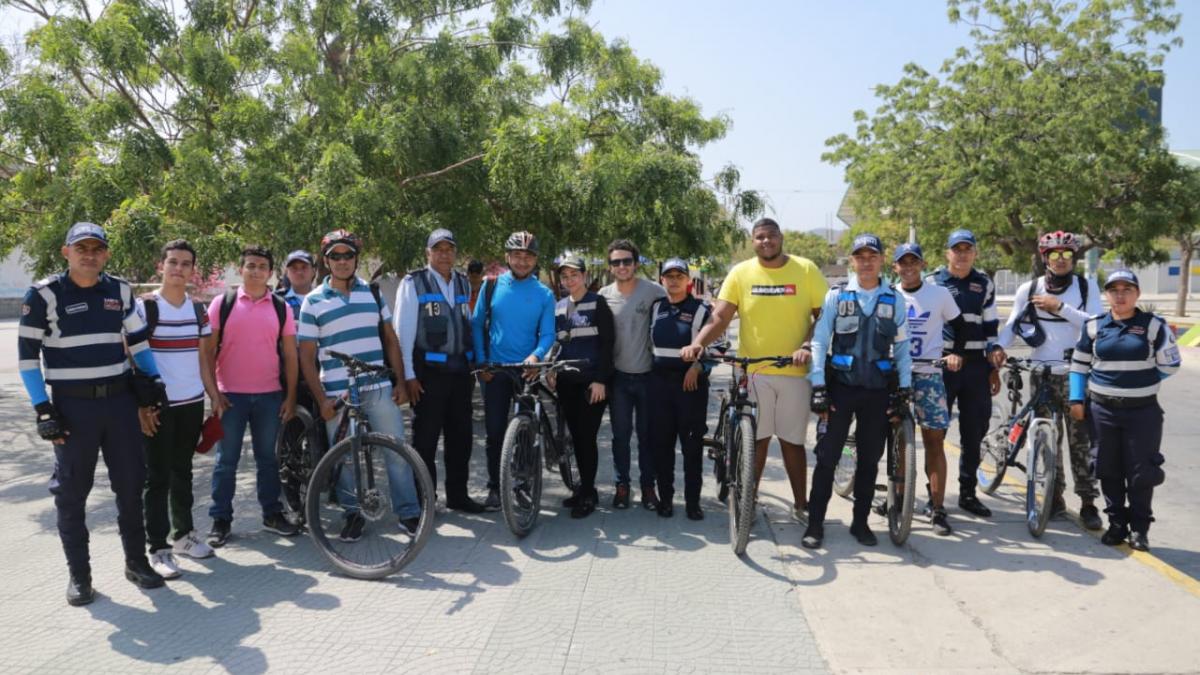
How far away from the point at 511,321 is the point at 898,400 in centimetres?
260

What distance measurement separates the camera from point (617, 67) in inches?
477

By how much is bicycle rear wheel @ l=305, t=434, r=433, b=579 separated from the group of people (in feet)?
0.17

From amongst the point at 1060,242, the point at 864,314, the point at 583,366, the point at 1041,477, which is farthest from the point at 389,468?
the point at 1060,242

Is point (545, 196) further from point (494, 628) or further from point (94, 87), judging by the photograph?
point (494, 628)

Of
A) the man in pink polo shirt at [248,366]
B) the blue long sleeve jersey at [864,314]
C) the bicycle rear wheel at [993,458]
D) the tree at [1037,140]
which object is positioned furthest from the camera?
the tree at [1037,140]

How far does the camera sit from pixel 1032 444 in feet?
18.3

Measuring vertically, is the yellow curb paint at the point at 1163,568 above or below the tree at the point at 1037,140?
below

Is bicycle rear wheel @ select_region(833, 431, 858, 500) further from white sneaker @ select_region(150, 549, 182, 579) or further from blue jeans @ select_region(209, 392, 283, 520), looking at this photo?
white sneaker @ select_region(150, 549, 182, 579)

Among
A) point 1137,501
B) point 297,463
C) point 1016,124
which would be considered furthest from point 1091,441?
point 1016,124

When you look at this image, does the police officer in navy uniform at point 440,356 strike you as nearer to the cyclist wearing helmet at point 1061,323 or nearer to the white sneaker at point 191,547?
the white sneaker at point 191,547

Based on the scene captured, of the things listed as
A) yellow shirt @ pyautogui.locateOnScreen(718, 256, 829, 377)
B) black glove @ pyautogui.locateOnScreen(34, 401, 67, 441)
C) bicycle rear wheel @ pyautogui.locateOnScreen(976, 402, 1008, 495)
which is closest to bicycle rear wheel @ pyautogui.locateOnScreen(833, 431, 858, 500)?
yellow shirt @ pyautogui.locateOnScreen(718, 256, 829, 377)

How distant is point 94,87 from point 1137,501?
9680mm

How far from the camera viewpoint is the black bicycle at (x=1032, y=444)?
211 inches

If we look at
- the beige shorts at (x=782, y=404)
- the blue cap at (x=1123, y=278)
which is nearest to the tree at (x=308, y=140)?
the beige shorts at (x=782, y=404)
